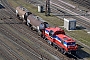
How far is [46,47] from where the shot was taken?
5250 cm

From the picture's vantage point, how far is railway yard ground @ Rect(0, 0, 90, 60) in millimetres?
48000

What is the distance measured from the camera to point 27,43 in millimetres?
54625

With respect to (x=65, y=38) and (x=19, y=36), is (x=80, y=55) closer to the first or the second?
(x=65, y=38)

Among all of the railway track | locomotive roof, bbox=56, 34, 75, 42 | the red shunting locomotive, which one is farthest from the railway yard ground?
locomotive roof, bbox=56, 34, 75, 42

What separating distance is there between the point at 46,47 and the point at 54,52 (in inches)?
125

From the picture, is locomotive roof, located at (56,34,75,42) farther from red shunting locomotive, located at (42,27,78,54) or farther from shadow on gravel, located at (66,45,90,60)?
shadow on gravel, located at (66,45,90,60)

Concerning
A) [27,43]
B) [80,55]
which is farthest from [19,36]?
[80,55]

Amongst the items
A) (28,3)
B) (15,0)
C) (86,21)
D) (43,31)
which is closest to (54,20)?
Result: (86,21)

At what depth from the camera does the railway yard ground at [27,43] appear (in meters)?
48.0

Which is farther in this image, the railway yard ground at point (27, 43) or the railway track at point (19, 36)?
the railway track at point (19, 36)

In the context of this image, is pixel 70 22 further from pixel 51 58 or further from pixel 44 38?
pixel 51 58

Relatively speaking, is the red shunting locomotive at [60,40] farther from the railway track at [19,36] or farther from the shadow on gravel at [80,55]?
the railway track at [19,36]

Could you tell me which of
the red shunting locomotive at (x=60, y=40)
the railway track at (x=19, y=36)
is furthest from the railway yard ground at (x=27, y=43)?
the red shunting locomotive at (x=60, y=40)

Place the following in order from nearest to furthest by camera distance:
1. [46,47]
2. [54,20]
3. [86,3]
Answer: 1. [46,47]
2. [54,20]
3. [86,3]
